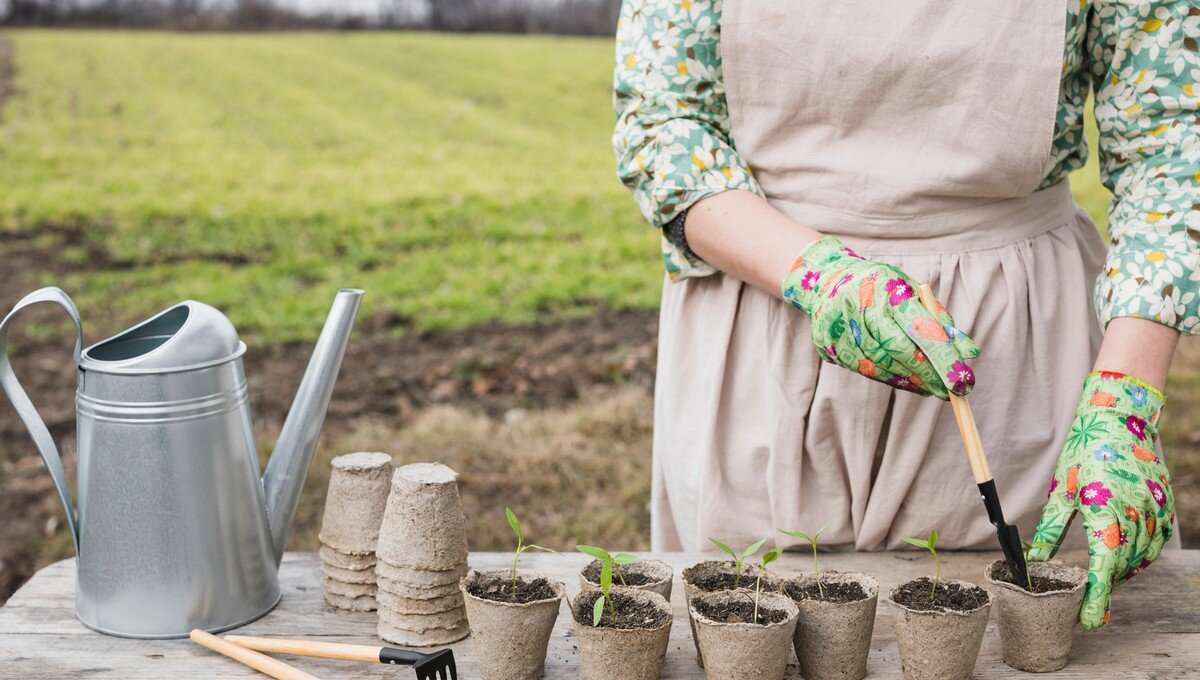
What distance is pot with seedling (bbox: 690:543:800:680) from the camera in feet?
3.29

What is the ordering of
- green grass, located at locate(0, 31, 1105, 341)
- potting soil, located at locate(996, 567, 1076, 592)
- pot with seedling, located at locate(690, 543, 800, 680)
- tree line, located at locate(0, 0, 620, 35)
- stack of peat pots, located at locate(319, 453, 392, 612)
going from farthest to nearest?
tree line, located at locate(0, 0, 620, 35)
green grass, located at locate(0, 31, 1105, 341)
stack of peat pots, located at locate(319, 453, 392, 612)
potting soil, located at locate(996, 567, 1076, 592)
pot with seedling, located at locate(690, 543, 800, 680)

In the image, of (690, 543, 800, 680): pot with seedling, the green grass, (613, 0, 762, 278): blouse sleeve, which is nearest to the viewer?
(690, 543, 800, 680): pot with seedling

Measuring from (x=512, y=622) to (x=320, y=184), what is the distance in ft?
22.8

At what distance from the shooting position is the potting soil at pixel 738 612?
104cm

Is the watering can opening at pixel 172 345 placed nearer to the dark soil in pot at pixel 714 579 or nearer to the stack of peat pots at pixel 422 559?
the stack of peat pots at pixel 422 559

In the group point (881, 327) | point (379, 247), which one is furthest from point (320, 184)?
point (881, 327)

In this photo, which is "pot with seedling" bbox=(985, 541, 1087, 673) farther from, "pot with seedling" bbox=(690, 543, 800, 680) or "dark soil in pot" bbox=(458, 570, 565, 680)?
"dark soil in pot" bbox=(458, 570, 565, 680)

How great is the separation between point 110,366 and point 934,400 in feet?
3.21

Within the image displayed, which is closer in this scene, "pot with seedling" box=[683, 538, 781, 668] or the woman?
"pot with seedling" box=[683, 538, 781, 668]

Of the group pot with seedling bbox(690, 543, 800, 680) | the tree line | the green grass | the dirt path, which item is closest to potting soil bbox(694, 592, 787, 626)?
pot with seedling bbox(690, 543, 800, 680)

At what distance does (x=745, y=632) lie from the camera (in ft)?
3.28

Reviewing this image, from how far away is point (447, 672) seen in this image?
42.1 inches

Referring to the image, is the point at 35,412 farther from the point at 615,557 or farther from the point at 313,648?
the point at 615,557

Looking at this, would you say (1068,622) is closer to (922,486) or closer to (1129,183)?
(922,486)
